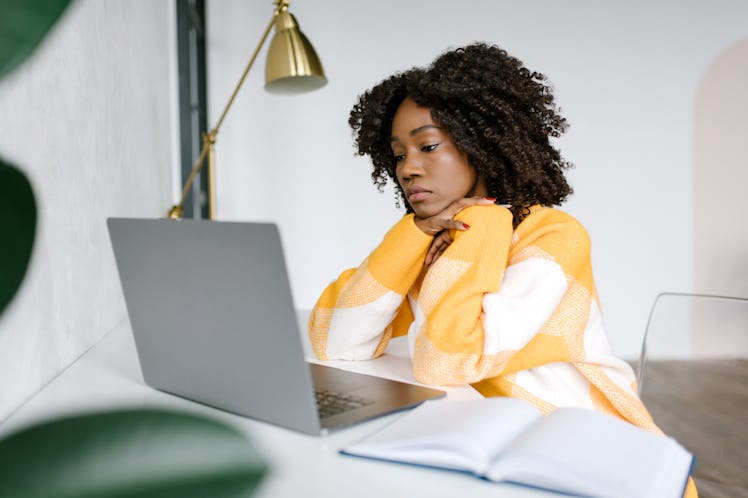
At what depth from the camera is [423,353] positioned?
2.58 feet

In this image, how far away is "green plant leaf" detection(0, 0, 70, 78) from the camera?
2.01 ft

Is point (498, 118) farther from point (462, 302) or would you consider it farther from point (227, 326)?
point (227, 326)

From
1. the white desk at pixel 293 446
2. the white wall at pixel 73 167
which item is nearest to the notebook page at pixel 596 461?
the white desk at pixel 293 446

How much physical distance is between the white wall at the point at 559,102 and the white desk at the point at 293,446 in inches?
82.6

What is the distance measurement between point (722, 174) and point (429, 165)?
8.43 feet

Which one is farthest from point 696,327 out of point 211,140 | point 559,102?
point 559,102

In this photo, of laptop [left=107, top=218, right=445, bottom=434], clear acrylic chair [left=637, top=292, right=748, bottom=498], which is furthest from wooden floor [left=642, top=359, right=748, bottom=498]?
laptop [left=107, top=218, right=445, bottom=434]

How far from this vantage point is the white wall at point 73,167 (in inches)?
26.2

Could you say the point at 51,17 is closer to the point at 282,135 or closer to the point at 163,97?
the point at 163,97

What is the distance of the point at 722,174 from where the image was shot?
3.05 meters

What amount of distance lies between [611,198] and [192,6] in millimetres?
2031

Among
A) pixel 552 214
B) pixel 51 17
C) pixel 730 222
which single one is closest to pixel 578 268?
pixel 552 214

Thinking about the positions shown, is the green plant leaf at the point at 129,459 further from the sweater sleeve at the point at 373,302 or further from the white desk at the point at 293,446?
the sweater sleeve at the point at 373,302

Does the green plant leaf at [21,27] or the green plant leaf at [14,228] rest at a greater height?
the green plant leaf at [21,27]
